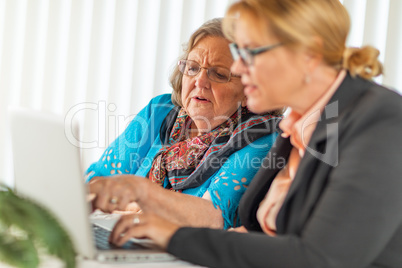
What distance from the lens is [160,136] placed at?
2178 millimetres

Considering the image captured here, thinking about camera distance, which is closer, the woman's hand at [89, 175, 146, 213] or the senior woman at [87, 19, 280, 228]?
the woman's hand at [89, 175, 146, 213]

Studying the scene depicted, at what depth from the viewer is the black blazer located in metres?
0.97

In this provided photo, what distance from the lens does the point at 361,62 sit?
115 centimetres

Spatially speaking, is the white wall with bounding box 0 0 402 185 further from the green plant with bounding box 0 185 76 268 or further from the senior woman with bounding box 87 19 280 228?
the green plant with bounding box 0 185 76 268

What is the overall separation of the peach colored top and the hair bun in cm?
3

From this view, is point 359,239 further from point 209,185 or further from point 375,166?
point 209,185

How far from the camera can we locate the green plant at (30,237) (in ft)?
2.31

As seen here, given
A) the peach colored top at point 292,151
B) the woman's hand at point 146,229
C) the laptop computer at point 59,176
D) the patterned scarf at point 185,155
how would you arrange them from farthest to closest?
the patterned scarf at point 185,155 → the peach colored top at point 292,151 → the woman's hand at point 146,229 → the laptop computer at point 59,176

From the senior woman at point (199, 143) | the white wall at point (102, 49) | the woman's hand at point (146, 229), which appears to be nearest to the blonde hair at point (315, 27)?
the woman's hand at point (146, 229)

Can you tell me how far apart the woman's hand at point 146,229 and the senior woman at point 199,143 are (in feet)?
0.96

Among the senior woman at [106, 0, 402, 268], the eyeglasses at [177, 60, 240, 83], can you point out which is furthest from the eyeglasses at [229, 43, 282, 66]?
the eyeglasses at [177, 60, 240, 83]

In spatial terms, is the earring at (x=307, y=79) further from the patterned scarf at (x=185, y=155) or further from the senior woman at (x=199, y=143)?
the patterned scarf at (x=185, y=155)

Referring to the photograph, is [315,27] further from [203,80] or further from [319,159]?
[203,80]

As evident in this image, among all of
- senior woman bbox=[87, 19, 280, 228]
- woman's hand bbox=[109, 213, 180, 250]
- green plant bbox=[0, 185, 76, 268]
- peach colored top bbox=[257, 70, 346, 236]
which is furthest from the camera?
senior woman bbox=[87, 19, 280, 228]
